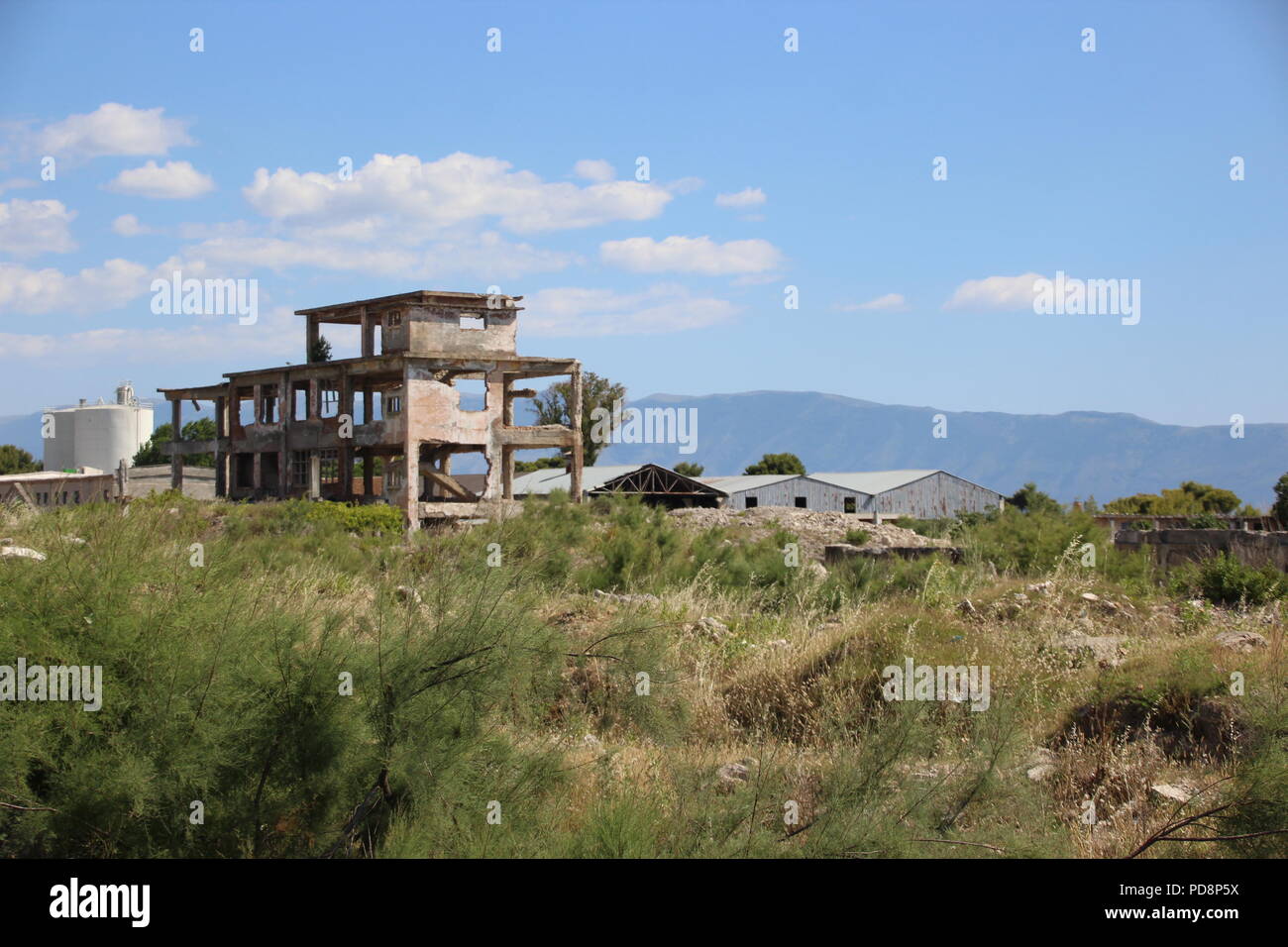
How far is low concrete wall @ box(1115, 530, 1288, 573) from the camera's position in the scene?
18.1 metres

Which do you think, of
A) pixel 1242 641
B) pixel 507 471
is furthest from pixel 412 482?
pixel 1242 641

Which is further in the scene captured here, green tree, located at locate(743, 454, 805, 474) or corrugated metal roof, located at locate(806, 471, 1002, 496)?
green tree, located at locate(743, 454, 805, 474)

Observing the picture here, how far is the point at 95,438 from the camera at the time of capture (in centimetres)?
8338

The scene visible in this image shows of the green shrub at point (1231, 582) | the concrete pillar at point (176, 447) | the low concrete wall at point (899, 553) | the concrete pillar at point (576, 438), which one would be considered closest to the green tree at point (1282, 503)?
the concrete pillar at point (576, 438)

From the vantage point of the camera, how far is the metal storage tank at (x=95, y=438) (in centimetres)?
8331

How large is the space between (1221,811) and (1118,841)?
1.00m

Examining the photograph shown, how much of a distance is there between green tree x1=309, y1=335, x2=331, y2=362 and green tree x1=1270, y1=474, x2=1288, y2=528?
37288 mm

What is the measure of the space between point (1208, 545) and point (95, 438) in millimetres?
81001

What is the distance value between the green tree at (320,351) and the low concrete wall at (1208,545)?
29.4m

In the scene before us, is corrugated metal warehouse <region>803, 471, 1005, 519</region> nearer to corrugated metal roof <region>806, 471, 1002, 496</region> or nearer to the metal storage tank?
corrugated metal roof <region>806, 471, 1002, 496</region>

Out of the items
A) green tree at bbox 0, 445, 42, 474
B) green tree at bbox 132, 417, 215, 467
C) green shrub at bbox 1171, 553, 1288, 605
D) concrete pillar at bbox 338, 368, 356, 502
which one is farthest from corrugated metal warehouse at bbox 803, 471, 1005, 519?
green tree at bbox 0, 445, 42, 474

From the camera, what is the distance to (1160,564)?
67.0ft

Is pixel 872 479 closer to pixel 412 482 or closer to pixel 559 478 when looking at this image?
pixel 559 478
